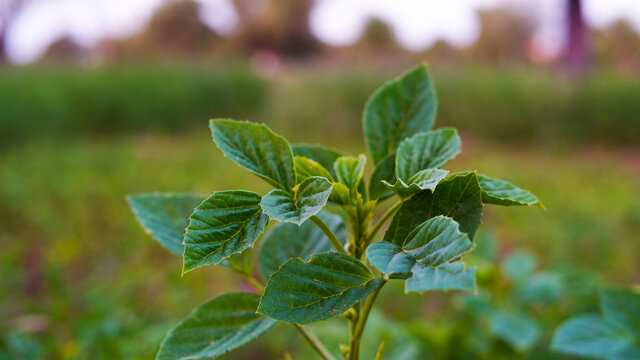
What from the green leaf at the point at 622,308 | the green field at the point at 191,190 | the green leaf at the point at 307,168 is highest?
the green leaf at the point at 307,168

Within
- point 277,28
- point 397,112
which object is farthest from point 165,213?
point 277,28

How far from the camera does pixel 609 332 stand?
595 mm

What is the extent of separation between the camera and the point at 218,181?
3.58 metres

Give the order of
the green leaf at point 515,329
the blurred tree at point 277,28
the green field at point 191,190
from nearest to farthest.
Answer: the green leaf at point 515,329 → the green field at point 191,190 → the blurred tree at point 277,28

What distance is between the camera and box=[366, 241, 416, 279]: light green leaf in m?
0.27

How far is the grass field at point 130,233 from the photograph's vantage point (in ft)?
4.67

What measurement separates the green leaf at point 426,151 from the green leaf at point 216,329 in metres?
0.14

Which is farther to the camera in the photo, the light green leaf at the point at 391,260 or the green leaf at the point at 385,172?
the green leaf at the point at 385,172

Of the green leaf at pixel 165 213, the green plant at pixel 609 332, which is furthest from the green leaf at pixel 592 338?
the green leaf at pixel 165 213

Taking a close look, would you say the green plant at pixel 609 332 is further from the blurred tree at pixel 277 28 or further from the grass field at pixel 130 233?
the blurred tree at pixel 277 28

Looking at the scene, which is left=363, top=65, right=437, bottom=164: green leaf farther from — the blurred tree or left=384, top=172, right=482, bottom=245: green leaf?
the blurred tree

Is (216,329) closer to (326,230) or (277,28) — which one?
(326,230)

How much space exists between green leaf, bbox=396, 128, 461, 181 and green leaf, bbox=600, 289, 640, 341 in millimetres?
374

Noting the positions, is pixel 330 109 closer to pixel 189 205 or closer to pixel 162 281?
pixel 162 281
